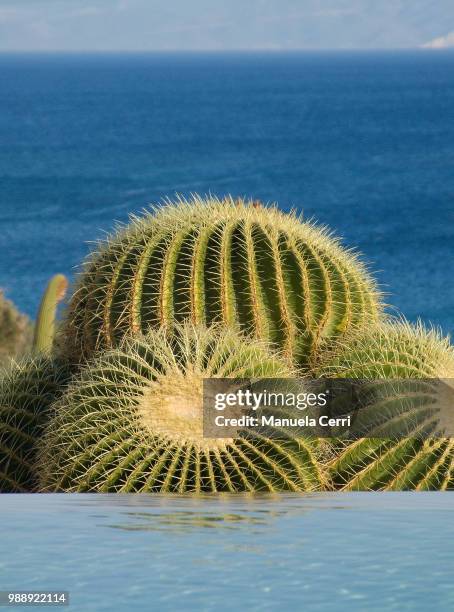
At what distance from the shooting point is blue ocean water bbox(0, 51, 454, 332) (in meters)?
51.7

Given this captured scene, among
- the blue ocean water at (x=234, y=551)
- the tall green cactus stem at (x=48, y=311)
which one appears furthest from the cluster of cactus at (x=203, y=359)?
the tall green cactus stem at (x=48, y=311)

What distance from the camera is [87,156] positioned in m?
77.7

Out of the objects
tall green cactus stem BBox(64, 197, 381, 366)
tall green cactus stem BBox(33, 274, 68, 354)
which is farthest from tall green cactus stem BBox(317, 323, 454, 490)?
tall green cactus stem BBox(33, 274, 68, 354)

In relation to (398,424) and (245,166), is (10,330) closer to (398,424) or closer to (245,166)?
(398,424)

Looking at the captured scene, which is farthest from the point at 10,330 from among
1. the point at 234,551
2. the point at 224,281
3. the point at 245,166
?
the point at 245,166

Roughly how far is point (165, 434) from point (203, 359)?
0.38 metres

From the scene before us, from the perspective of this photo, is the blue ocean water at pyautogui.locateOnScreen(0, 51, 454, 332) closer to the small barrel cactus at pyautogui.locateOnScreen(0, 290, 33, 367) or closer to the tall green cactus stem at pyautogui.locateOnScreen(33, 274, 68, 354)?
the small barrel cactus at pyautogui.locateOnScreen(0, 290, 33, 367)

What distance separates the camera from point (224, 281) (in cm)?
651

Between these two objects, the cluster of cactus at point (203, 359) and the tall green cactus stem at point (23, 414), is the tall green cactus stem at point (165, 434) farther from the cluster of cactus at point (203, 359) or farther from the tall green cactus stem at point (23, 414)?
the tall green cactus stem at point (23, 414)

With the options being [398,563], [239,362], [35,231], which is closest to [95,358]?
[239,362]

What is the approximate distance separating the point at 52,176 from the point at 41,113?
31302 millimetres

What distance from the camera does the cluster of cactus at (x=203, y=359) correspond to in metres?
5.92

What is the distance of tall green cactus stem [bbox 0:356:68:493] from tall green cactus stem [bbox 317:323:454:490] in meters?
1.46

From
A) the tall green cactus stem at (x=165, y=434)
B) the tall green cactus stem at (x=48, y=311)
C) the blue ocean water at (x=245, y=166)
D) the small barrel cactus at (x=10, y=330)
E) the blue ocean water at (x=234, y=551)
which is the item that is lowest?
the blue ocean water at (x=234, y=551)
